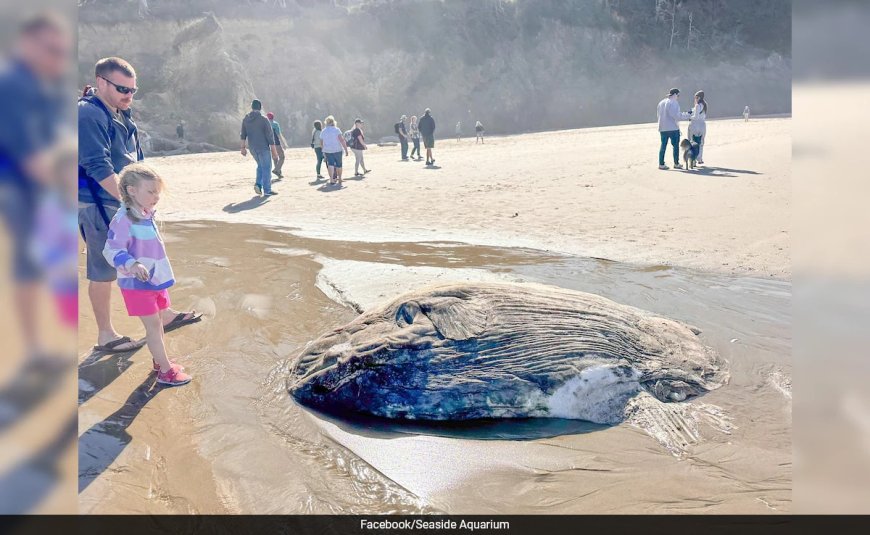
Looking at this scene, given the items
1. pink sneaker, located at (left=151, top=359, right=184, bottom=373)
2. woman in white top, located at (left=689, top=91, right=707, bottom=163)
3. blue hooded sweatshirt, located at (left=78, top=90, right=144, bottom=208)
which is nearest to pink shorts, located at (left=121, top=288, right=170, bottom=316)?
pink sneaker, located at (left=151, top=359, right=184, bottom=373)

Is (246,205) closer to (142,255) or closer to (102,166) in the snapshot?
(102,166)

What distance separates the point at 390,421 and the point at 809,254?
85.9 inches

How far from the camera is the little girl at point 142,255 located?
3.56m

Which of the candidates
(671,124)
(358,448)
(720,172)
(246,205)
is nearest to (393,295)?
(358,448)

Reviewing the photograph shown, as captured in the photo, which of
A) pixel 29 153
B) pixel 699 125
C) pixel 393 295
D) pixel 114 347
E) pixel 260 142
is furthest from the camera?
pixel 699 125

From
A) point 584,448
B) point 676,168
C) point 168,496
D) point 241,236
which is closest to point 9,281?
point 168,496

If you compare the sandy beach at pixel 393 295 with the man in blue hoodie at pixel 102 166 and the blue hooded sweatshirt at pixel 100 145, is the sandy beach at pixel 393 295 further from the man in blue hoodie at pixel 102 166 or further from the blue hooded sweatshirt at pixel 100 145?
the blue hooded sweatshirt at pixel 100 145

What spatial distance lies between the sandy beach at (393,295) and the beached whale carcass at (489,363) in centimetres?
12

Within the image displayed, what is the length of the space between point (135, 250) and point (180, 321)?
126cm

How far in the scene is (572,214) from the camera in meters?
8.93

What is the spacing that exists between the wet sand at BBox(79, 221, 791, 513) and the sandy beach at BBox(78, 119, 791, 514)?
0.01 metres

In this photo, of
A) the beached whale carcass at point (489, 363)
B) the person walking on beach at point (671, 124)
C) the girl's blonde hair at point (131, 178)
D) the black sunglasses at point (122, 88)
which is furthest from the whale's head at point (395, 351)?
the person walking on beach at point (671, 124)

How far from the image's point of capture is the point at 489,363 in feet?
10.6

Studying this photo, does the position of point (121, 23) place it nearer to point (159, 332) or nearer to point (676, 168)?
point (676, 168)
